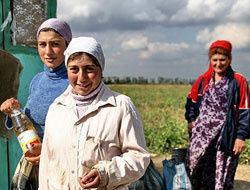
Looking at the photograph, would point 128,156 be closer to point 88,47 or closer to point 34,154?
point 88,47

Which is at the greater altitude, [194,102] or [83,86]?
[83,86]

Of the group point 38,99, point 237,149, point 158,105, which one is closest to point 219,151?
point 237,149

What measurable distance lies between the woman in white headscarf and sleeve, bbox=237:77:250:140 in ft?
7.52

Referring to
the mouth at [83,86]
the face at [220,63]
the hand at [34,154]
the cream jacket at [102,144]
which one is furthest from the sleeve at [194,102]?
the mouth at [83,86]

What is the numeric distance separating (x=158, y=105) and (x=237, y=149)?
66.2 ft

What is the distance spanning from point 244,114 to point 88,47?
8.43 feet

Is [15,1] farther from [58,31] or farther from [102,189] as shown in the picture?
[102,189]

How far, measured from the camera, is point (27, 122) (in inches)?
106

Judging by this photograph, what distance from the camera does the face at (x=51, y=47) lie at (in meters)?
2.52

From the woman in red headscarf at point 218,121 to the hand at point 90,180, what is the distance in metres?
2.48

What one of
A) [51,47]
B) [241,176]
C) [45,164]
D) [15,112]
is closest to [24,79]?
[15,112]

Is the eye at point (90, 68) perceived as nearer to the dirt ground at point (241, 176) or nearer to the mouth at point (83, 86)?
the mouth at point (83, 86)

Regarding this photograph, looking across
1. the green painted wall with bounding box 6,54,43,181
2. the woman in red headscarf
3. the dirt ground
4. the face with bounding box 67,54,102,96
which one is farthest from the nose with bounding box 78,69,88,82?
the dirt ground

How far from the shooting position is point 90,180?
177 cm
